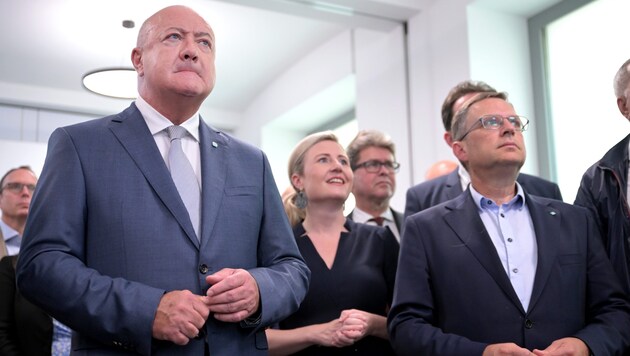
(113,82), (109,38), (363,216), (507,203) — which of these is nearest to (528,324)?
(507,203)

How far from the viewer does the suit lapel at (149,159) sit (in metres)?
1.55

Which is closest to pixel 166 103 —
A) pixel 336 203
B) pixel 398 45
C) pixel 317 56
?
pixel 336 203

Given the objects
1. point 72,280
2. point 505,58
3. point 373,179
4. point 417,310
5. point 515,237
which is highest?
point 505,58

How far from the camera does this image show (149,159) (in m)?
1.61

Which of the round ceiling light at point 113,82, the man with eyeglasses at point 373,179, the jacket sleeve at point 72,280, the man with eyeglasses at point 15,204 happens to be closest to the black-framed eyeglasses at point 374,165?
the man with eyeglasses at point 373,179

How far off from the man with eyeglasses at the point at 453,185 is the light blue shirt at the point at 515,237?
521 millimetres

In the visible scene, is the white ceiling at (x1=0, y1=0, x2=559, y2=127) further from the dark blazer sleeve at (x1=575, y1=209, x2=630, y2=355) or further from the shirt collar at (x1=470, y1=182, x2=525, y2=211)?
the dark blazer sleeve at (x1=575, y1=209, x2=630, y2=355)

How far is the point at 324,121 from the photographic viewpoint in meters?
7.08

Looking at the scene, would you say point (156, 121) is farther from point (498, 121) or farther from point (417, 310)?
point (498, 121)

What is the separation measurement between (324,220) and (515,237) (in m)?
0.77

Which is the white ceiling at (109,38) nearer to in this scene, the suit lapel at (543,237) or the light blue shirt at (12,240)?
the light blue shirt at (12,240)

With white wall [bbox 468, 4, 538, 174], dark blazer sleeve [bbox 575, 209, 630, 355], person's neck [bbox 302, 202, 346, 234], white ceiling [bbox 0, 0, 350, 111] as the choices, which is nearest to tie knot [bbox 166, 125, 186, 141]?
person's neck [bbox 302, 202, 346, 234]

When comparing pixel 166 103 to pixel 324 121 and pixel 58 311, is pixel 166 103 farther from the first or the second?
pixel 324 121

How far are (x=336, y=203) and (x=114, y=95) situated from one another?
10.1ft
